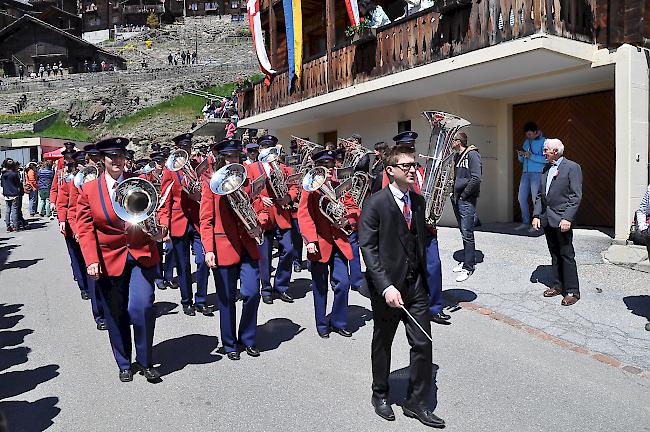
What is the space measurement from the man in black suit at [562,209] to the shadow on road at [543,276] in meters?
0.62

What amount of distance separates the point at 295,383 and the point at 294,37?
1339 centimetres

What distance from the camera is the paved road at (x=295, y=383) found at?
397 centimetres

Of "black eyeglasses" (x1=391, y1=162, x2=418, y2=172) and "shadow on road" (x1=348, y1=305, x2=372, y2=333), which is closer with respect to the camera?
"black eyeglasses" (x1=391, y1=162, x2=418, y2=172)

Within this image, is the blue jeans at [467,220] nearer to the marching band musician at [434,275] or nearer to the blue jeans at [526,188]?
the marching band musician at [434,275]

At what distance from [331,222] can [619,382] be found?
2.97 m

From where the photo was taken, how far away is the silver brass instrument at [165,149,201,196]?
699cm

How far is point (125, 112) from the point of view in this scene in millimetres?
50344

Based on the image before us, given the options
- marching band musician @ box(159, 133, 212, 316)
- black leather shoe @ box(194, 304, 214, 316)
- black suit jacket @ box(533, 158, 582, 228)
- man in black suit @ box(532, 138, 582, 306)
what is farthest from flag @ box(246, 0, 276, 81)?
black suit jacket @ box(533, 158, 582, 228)

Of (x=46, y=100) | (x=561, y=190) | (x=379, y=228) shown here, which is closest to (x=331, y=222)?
(x=379, y=228)

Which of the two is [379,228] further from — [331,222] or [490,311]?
[490,311]

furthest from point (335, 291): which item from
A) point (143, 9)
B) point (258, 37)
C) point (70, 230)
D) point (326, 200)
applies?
point (143, 9)

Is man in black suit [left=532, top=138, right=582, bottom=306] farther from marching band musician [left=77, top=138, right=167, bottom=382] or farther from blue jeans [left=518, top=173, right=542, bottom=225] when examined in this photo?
marching band musician [left=77, top=138, right=167, bottom=382]

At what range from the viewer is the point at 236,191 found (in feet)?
17.3

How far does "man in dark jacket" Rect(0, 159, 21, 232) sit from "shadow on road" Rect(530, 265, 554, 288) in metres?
15.1
